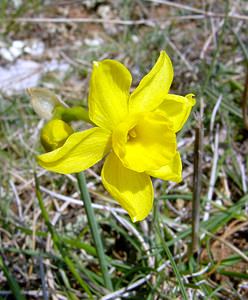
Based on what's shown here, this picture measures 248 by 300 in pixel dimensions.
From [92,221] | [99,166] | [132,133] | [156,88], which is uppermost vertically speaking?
[156,88]

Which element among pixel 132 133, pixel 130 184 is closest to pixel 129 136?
pixel 132 133

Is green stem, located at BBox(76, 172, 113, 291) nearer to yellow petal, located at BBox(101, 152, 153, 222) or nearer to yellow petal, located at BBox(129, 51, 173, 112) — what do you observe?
yellow petal, located at BBox(101, 152, 153, 222)

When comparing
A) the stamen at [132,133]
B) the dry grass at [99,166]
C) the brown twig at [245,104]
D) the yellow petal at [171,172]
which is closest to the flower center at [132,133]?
the stamen at [132,133]

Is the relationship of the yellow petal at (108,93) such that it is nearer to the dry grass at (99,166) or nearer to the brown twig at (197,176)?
the brown twig at (197,176)

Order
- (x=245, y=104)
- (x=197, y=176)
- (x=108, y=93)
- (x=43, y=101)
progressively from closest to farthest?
(x=108, y=93) → (x=43, y=101) → (x=197, y=176) → (x=245, y=104)

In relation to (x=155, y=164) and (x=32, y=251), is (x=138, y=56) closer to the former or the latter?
(x=32, y=251)

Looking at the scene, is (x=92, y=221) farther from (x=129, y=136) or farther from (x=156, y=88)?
(x=156, y=88)
